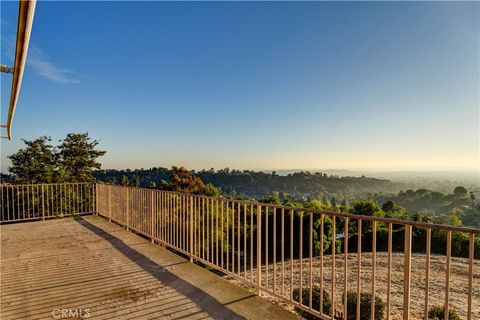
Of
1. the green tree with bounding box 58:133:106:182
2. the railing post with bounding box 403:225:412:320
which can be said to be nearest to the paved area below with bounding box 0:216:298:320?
the railing post with bounding box 403:225:412:320

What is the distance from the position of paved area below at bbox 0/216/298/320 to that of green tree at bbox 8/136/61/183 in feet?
44.9

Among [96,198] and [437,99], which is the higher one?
[437,99]

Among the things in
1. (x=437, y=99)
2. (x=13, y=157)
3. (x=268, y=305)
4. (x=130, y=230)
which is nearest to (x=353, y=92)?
(x=437, y=99)

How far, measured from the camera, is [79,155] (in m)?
18.8

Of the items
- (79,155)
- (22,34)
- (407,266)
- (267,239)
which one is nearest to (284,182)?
(79,155)

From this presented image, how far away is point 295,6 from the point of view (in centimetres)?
868

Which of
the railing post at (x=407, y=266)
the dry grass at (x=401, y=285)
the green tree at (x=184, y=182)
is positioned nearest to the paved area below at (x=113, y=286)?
the railing post at (x=407, y=266)

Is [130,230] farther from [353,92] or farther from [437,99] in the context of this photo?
[437,99]

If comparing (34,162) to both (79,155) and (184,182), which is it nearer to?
(79,155)

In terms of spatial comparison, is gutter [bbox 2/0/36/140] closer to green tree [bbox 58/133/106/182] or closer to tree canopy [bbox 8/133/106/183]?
tree canopy [bbox 8/133/106/183]

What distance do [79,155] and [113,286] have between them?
62.3 feet

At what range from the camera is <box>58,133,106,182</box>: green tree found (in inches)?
712

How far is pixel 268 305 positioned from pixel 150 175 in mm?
31171

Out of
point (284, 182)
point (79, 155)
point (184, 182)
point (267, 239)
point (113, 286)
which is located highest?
point (79, 155)
